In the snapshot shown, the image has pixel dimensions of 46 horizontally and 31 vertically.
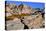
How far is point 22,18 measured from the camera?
1.13 meters

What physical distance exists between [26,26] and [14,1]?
0.35 meters

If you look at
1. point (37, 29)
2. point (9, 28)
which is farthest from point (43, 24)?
point (9, 28)

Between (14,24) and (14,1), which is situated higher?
(14,1)

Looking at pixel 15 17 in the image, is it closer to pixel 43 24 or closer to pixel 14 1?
pixel 14 1

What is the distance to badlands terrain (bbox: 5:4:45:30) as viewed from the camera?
1.12 m

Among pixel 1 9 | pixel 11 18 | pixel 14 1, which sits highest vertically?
pixel 14 1

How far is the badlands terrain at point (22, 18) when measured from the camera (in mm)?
1116

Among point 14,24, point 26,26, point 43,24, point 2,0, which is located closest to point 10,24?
point 14,24

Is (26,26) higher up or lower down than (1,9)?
lower down

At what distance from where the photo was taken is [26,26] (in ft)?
3.74

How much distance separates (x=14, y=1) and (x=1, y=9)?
0.62ft

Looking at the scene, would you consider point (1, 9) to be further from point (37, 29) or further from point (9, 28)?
point (37, 29)

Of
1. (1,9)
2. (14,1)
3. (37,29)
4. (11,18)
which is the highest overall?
(14,1)

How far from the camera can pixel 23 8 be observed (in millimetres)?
1147
